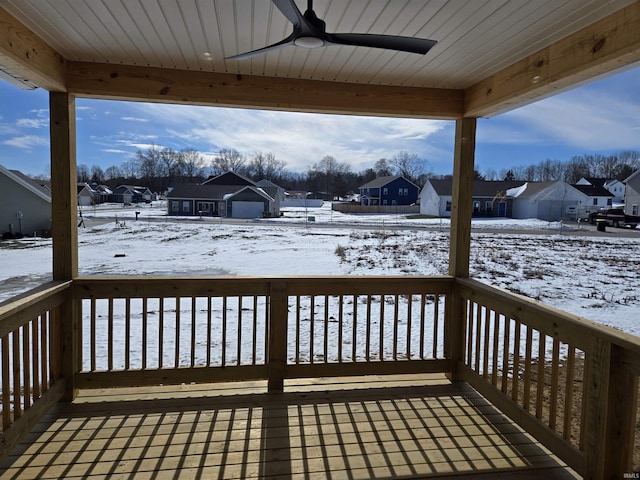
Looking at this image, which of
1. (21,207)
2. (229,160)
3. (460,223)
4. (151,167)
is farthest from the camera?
(229,160)

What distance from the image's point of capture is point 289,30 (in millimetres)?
2238

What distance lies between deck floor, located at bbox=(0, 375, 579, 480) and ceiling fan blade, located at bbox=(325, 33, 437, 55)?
6.97 ft

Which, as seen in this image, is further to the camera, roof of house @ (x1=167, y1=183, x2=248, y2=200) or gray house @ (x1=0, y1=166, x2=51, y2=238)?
roof of house @ (x1=167, y1=183, x2=248, y2=200)

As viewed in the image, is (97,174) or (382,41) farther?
(97,174)

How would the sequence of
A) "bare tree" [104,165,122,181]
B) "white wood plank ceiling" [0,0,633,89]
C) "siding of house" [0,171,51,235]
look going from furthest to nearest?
"bare tree" [104,165,122,181], "siding of house" [0,171,51,235], "white wood plank ceiling" [0,0,633,89]

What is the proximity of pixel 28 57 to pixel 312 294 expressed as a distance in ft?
7.47

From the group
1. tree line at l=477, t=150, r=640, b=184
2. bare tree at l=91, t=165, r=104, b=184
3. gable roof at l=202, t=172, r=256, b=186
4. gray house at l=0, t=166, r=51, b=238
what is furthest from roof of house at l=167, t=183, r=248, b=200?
gray house at l=0, t=166, r=51, b=238

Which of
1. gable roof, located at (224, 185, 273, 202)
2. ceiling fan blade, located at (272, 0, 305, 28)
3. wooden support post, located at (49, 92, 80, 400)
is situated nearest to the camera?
ceiling fan blade, located at (272, 0, 305, 28)

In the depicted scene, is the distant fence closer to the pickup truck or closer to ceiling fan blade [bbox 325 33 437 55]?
the pickup truck

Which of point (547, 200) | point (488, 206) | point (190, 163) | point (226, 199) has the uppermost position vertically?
point (190, 163)

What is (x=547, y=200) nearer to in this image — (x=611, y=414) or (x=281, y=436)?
(x=611, y=414)

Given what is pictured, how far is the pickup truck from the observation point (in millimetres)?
17203

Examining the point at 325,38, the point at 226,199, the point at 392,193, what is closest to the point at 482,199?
the point at 392,193

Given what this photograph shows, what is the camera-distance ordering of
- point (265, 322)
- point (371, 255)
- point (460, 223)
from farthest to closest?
point (371, 255) < point (460, 223) < point (265, 322)
